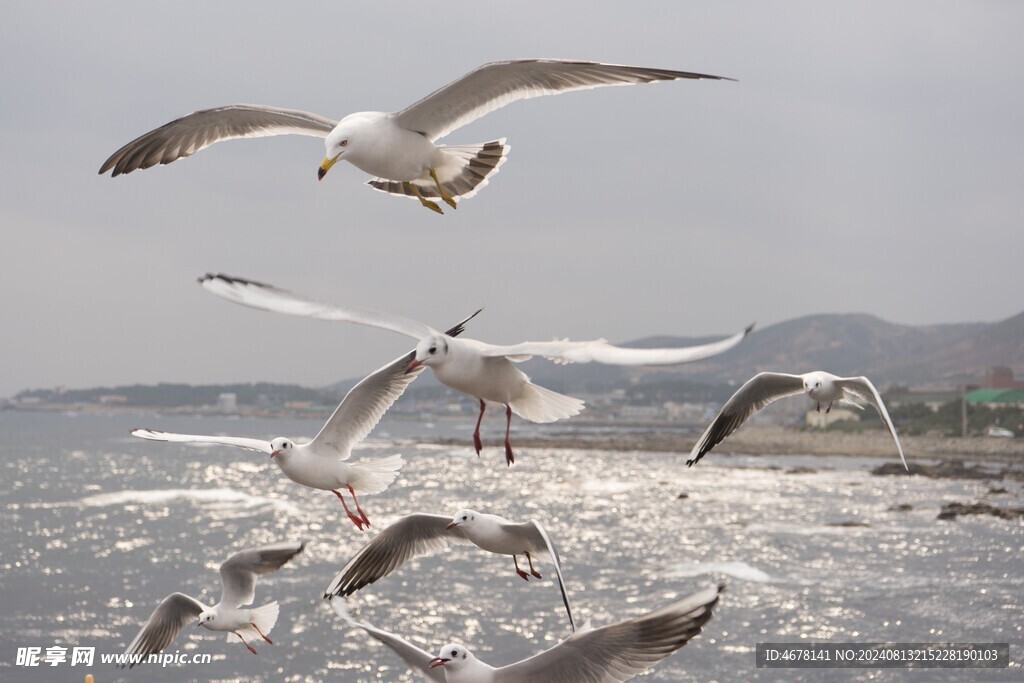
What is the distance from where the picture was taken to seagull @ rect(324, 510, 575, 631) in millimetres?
5848

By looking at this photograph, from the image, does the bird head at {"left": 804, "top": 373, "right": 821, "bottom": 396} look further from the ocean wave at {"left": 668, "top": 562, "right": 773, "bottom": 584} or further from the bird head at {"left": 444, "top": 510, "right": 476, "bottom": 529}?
the ocean wave at {"left": 668, "top": 562, "right": 773, "bottom": 584}

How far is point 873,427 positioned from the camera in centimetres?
14075

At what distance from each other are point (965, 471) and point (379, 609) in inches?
2407

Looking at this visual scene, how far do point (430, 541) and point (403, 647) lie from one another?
0.77 m

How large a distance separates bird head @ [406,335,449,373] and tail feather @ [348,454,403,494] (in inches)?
58.1

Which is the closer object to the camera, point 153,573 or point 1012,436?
point 153,573

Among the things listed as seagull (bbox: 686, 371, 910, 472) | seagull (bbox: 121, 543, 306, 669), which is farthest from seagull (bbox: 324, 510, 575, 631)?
seagull (bbox: 121, 543, 306, 669)

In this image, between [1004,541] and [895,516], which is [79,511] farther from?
[1004,541]

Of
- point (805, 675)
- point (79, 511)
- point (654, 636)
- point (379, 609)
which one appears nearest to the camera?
point (654, 636)

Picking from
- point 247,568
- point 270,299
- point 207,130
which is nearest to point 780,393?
point 207,130

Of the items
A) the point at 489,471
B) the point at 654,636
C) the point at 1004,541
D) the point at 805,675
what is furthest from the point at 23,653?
the point at 489,471

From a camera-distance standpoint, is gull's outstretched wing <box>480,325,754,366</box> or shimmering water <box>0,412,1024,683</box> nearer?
gull's outstretched wing <box>480,325,754,366</box>

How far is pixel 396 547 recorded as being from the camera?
712 cm

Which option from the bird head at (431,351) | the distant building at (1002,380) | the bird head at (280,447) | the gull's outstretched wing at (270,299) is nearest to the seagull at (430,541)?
the bird head at (280,447)
